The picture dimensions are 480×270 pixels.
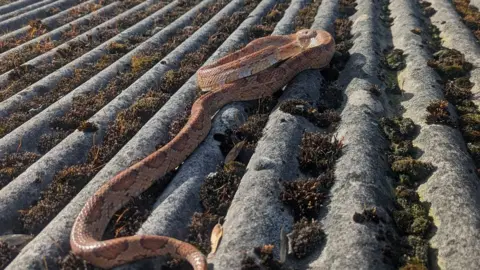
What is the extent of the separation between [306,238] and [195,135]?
156 inches

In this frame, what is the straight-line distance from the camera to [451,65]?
12430 mm

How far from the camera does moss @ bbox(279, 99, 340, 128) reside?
10.5 meters

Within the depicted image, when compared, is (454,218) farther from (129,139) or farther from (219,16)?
(219,16)

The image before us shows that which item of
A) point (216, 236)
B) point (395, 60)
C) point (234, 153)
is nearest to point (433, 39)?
point (395, 60)

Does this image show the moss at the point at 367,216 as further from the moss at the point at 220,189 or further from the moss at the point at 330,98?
the moss at the point at 330,98

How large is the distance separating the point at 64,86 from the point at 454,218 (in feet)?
35.9

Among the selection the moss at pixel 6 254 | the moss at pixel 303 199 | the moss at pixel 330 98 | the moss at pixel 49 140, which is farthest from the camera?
the moss at pixel 330 98

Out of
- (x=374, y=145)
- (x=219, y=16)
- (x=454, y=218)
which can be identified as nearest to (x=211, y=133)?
(x=374, y=145)

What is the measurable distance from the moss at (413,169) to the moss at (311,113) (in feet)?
7.17

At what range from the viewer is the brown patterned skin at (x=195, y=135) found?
7.46 meters

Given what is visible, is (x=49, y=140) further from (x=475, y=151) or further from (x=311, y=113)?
(x=475, y=151)

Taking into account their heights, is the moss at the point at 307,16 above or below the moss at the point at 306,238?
below

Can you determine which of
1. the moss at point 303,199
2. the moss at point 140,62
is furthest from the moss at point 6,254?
the moss at point 140,62

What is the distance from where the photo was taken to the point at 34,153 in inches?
415
